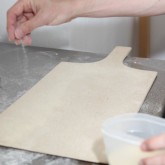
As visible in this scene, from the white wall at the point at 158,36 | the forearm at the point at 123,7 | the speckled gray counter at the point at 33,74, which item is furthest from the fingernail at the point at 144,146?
the white wall at the point at 158,36

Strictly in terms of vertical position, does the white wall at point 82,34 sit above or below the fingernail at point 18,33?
below

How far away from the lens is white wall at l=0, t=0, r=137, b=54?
1063mm

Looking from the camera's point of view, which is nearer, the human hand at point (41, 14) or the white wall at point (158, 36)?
the human hand at point (41, 14)

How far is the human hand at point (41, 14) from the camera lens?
31.5 inches

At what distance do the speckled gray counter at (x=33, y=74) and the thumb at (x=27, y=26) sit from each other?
87mm

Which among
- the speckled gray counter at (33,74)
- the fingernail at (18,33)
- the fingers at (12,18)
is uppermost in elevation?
the fingers at (12,18)

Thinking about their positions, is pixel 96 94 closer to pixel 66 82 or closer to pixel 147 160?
pixel 66 82

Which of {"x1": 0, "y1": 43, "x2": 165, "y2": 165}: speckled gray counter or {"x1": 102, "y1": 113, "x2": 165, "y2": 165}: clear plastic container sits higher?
{"x1": 102, "y1": 113, "x2": 165, "y2": 165}: clear plastic container

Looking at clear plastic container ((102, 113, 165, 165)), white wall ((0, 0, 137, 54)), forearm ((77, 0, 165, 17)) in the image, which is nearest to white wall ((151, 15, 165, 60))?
white wall ((0, 0, 137, 54))

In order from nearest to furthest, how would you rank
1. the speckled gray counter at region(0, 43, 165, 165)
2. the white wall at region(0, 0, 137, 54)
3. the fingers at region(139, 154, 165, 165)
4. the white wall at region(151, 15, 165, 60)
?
the fingers at region(139, 154, 165, 165)
the speckled gray counter at region(0, 43, 165, 165)
the white wall at region(0, 0, 137, 54)
the white wall at region(151, 15, 165, 60)

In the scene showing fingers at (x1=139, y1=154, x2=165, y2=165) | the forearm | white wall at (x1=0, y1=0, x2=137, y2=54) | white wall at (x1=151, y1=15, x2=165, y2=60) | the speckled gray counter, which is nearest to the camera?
fingers at (x1=139, y1=154, x2=165, y2=165)

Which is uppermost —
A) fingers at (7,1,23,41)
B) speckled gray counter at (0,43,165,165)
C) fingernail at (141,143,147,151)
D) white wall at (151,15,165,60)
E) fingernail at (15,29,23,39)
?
fingers at (7,1,23,41)

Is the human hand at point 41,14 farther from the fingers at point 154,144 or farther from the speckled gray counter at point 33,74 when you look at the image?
the fingers at point 154,144

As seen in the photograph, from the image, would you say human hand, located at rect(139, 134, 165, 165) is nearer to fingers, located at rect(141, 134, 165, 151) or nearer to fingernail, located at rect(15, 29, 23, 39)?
fingers, located at rect(141, 134, 165, 151)
